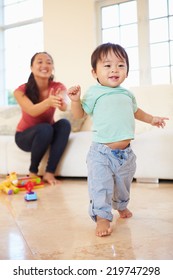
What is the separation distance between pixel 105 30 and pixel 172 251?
347 cm

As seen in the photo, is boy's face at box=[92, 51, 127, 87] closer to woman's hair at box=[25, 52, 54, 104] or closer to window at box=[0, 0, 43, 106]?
woman's hair at box=[25, 52, 54, 104]

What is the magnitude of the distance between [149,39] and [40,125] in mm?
1931

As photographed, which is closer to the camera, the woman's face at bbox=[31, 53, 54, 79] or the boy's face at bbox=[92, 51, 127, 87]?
the boy's face at bbox=[92, 51, 127, 87]

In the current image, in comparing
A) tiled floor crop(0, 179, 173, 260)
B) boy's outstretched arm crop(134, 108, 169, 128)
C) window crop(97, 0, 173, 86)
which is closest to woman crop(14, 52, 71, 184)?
tiled floor crop(0, 179, 173, 260)

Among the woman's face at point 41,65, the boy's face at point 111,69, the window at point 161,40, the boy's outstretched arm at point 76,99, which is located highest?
the window at point 161,40

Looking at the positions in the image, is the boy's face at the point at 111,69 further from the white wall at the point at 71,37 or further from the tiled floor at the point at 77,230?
the white wall at the point at 71,37

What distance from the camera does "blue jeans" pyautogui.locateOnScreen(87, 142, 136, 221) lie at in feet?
4.25

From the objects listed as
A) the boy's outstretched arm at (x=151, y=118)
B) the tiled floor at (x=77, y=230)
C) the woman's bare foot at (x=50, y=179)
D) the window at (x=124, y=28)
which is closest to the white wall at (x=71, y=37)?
the window at (x=124, y=28)

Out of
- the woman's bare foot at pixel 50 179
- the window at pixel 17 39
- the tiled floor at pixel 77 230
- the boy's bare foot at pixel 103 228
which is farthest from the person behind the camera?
the window at pixel 17 39

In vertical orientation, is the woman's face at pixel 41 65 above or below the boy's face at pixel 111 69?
above

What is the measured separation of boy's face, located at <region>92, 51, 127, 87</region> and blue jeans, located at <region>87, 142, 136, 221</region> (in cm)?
26

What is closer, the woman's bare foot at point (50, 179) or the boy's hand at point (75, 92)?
the boy's hand at point (75, 92)

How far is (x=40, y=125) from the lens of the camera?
2.49 meters

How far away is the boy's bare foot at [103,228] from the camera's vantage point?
1.22 m
